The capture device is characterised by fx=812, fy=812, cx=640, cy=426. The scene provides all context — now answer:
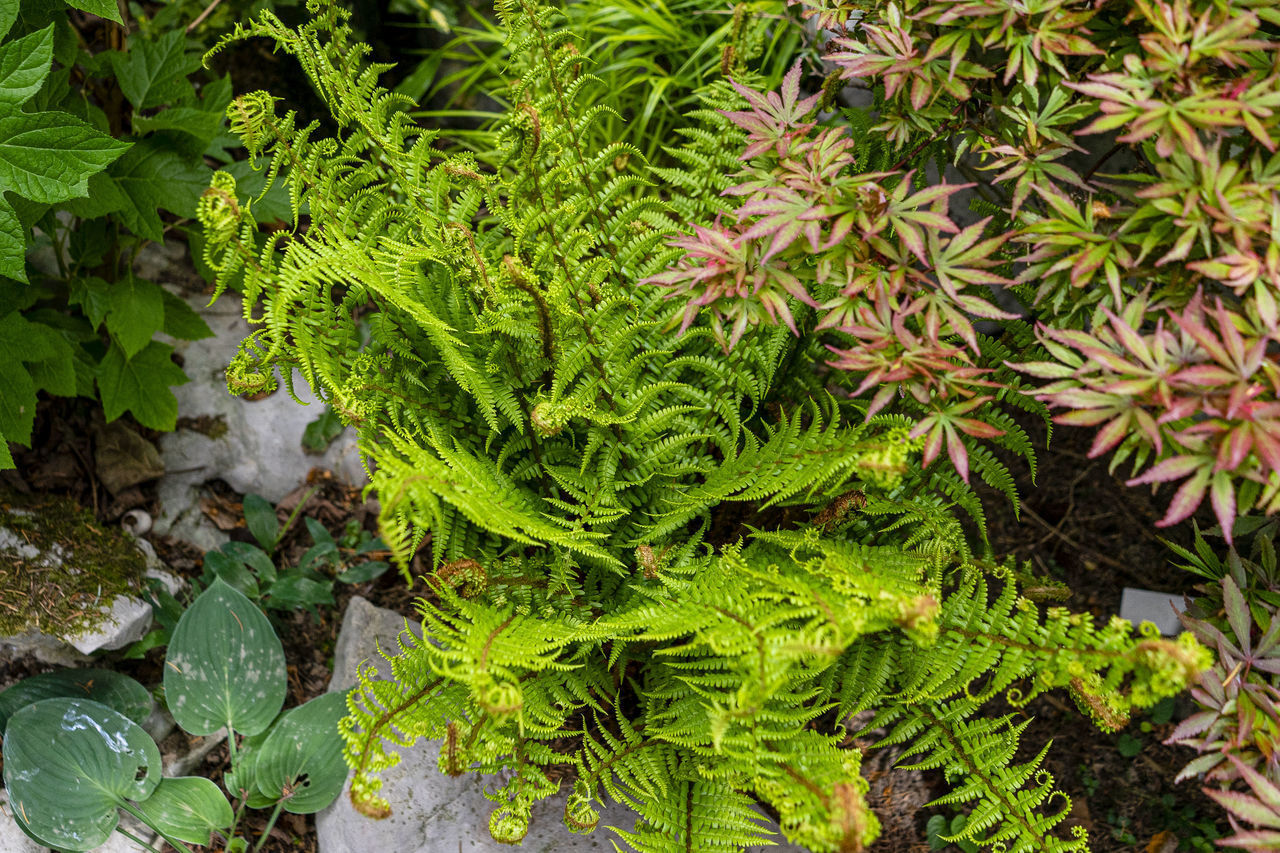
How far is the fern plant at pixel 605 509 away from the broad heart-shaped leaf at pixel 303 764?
28 centimetres

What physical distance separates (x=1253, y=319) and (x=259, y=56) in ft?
10.1

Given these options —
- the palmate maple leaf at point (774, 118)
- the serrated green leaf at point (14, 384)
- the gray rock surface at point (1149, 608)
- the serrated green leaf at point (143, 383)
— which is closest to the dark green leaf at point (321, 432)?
the serrated green leaf at point (143, 383)

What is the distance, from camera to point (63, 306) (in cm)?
246

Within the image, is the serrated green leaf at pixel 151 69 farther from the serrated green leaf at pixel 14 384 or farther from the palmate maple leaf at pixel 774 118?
the palmate maple leaf at pixel 774 118

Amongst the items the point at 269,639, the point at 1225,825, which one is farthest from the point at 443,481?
the point at 1225,825

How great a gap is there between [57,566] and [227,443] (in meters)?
0.64

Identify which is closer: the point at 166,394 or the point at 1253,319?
the point at 1253,319

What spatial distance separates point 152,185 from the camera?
215 cm

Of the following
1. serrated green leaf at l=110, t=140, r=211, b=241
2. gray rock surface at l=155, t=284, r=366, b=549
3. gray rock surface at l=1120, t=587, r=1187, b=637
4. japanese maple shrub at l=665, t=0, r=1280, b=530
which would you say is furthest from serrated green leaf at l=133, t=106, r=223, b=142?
gray rock surface at l=1120, t=587, r=1187, b=637

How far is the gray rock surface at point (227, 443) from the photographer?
2619mm

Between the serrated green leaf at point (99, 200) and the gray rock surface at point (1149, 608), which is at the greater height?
the serrated green leaf at point (99, 200)

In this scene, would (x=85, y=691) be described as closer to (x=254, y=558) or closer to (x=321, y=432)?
(x=254, y=558)

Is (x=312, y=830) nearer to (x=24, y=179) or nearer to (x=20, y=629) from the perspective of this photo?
(x=20, y=629)

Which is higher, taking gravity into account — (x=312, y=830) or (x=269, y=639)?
(x=269, y=639)
